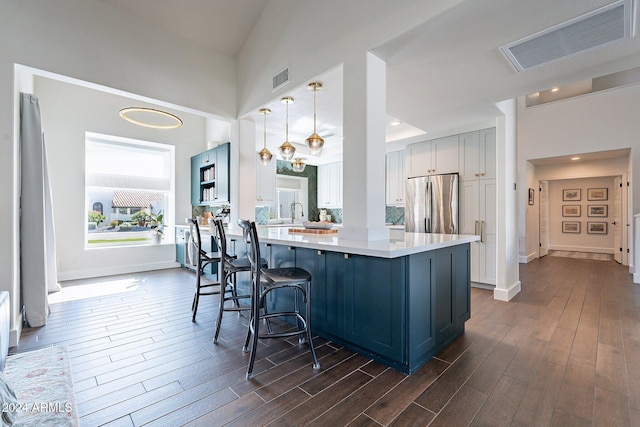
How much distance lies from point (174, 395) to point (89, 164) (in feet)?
16.5

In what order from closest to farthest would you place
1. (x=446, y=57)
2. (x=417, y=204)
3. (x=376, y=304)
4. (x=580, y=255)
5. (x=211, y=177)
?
(x=376, y=304)
(x=446, y=57)
(x=417, y=204)
(x=211, y=177)
(x=580, y=255)

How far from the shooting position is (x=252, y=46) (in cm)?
380

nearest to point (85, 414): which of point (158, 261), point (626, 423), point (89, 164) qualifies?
point (626, 423)

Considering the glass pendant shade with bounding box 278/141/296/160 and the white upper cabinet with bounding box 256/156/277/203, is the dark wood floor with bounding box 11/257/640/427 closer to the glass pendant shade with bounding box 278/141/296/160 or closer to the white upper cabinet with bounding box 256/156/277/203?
the glass pendant shade with bounding box 278/141/296/160

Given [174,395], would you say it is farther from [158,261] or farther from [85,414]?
[158,261]

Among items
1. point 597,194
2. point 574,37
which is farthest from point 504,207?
point 597,194

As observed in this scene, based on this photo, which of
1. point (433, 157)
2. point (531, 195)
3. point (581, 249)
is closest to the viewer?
point (433, 157)

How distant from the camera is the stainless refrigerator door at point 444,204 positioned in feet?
14.6

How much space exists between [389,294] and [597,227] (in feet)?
32.1

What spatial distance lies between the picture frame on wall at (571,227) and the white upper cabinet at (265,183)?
909 centimetres

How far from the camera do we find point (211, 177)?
5.30m

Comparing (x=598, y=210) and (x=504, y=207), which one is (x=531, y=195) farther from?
(x=504, y=207)

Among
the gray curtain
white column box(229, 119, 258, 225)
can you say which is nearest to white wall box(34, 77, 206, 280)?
the gray curtain

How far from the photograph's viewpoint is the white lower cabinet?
13.6 ft
